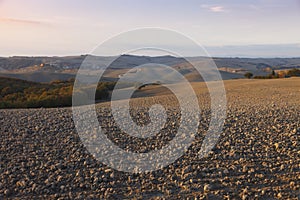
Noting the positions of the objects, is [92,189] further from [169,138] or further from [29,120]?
[29,120]

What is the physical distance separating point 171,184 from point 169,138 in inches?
114

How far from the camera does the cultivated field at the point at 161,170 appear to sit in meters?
5.10

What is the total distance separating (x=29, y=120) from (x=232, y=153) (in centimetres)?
592

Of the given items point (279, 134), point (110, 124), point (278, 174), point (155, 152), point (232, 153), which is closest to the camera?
point (278, 174)

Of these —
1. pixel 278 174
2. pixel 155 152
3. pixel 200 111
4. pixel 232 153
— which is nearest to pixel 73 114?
pixel 200 111

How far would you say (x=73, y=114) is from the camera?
36.7 ft

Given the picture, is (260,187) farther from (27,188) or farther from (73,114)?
(73,114)

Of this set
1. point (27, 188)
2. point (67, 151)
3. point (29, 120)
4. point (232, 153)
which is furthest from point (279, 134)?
point (29, 120)

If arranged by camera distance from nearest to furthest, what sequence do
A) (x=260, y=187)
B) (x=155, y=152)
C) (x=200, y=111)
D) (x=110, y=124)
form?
(x=260, y=187), (x=155, y=152), (x=110, y=124), (x=200, y=111)

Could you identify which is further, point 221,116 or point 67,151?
point 221,116

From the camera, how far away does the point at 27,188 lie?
5.31 metres

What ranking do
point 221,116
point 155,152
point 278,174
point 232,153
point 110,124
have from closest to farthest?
point 278,174, point 232,153, point 155,152, point 110,124, point 221,116

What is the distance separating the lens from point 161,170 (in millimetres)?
5969

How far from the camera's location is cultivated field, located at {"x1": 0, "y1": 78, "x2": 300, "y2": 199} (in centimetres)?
510
